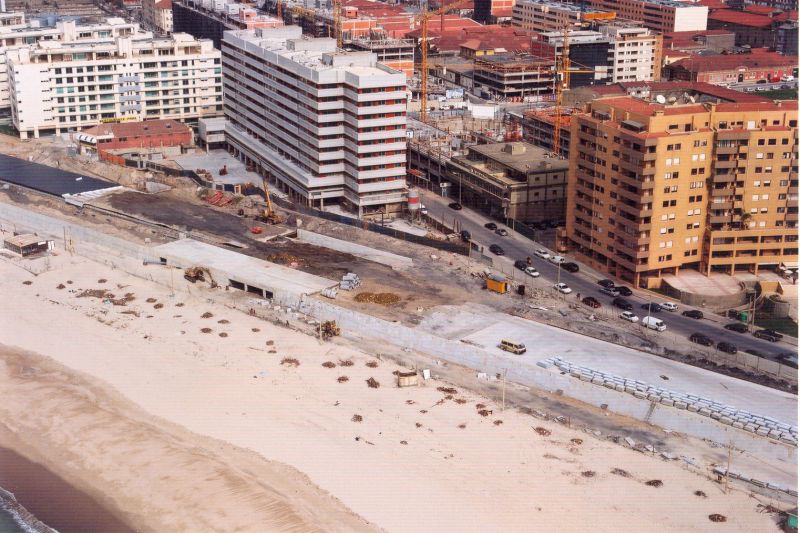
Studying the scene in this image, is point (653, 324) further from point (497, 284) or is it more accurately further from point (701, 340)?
point (497, 284)

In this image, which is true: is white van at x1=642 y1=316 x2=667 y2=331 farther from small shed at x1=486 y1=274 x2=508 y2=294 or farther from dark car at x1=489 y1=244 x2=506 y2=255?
dark car at x1=489 y1=244 x2=506 y2=255

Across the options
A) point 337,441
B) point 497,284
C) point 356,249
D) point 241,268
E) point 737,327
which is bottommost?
point 337,441

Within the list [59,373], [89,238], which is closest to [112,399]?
[59,373]

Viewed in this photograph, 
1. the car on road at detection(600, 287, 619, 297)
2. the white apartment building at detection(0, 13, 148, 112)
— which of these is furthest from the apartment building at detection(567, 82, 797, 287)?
the white apartment building at detection(0, 13, 148, 112)

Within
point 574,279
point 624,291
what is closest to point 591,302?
point 624,291

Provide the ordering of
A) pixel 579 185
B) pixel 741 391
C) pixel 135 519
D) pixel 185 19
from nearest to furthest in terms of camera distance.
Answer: pixel 135 519, pixel 741 391, pixel 579 185, pixel 185 19

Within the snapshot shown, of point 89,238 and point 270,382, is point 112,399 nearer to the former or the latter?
point 270,382
